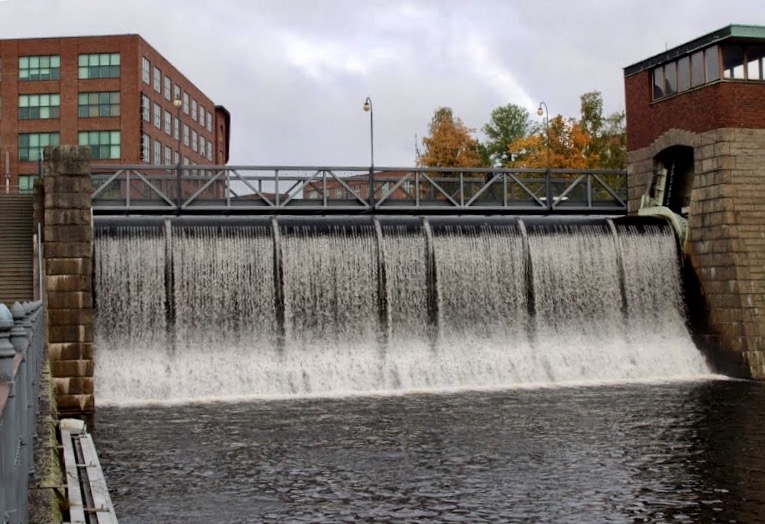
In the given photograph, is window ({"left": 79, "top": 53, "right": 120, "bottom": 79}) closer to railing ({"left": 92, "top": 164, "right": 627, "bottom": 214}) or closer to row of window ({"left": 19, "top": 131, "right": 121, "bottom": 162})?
row of window ({"left": 19, "top": 131, "right": 121, "bottom": 162})

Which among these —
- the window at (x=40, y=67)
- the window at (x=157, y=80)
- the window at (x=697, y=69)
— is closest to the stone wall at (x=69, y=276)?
the window at (x=697, y=69)

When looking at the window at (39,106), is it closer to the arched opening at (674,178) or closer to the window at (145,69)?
the window at (145,69)

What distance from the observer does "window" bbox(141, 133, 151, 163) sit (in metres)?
72.1

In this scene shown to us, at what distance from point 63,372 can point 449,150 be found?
57122mm

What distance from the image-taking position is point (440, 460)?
16.3 m

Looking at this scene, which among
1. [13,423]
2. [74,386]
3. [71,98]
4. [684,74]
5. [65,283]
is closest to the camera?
[13,423]

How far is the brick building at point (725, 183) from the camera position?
98.9 ft

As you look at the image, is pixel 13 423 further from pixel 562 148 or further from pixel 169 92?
pixel 169 92

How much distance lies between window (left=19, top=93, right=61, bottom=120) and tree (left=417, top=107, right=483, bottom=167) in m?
28.2

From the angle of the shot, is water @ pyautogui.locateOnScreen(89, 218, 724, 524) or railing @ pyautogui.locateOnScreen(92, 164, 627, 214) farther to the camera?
railing @ pyautogui.locateOnScreen(92, 164, 627, 214)

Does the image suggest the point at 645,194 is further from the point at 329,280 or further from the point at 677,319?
the point at 329,280

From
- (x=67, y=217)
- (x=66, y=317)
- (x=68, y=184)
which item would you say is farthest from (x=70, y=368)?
(x=68, y=184)

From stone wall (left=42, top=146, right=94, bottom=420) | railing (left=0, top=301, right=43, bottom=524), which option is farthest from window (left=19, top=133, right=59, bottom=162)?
railing (left=0, top=301, right=43, bottom=524)

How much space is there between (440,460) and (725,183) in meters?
18.2
